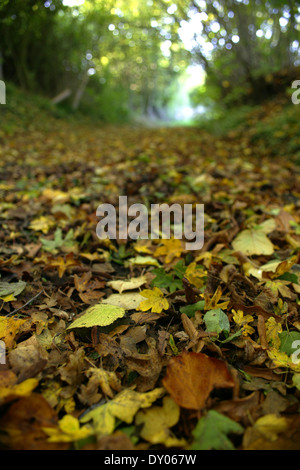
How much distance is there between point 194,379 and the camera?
2.97 feet

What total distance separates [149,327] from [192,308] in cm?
21

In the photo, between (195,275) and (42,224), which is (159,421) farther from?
(42,224)

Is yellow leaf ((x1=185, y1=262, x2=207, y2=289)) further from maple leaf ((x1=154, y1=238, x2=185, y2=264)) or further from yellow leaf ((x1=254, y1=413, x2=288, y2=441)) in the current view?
Answer: yellow leaf ((x1=254, y1=413, x2=288, y2=441))

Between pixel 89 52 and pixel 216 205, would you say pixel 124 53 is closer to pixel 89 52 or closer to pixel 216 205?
pixel 89 52

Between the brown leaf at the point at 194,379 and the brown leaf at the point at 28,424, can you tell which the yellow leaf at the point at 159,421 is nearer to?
the brown leaf at the point at 194,379

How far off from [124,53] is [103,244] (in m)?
20.2

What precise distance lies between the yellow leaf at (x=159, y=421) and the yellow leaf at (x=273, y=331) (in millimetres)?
476

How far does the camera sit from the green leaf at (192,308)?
1287 mm

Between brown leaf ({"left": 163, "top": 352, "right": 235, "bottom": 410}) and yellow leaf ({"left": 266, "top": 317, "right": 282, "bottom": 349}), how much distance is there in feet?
1.07

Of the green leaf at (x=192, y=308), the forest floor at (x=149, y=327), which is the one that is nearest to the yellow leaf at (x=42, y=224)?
the forest floor at (x=149, y=327)

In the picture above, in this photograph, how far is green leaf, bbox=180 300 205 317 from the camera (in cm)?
129

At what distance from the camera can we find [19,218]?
7.52 feet
